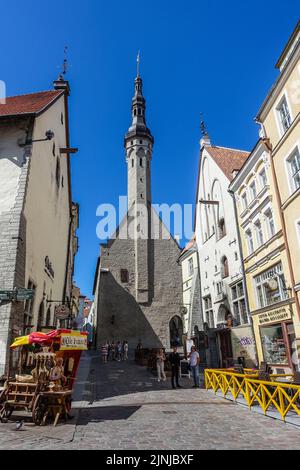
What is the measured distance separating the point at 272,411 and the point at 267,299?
A: 318 inches

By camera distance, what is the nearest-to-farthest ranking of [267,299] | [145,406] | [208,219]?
Answer: [145,406], [267,299], [208,219]

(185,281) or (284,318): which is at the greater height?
(185,281)

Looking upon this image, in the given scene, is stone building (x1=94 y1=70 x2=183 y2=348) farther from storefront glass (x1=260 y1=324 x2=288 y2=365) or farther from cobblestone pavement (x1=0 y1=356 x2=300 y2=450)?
cobblestone pavement (x1=0 y1=356 x2=300 y2=450)

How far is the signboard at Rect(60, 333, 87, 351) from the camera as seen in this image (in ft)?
28.3

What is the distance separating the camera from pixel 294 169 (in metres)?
13.9

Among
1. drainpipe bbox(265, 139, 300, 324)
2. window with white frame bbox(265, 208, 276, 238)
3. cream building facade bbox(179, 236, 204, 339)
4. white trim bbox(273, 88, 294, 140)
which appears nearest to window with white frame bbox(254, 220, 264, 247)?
window with white frame bbox(265, 208, 276, 238)

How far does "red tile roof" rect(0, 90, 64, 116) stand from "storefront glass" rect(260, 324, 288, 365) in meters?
14.0

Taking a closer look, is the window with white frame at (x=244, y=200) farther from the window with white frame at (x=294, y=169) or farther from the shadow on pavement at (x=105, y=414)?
the shadow on pavement at (x=105, y=414)

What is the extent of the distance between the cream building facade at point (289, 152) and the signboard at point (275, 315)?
57cm

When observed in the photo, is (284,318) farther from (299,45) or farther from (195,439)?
(299,45)

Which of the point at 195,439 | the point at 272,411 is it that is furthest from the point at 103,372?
the point at 195,439

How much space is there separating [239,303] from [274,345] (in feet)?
14.9

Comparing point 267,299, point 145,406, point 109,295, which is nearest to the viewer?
point 145,406

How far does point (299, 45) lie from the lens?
12625mm
